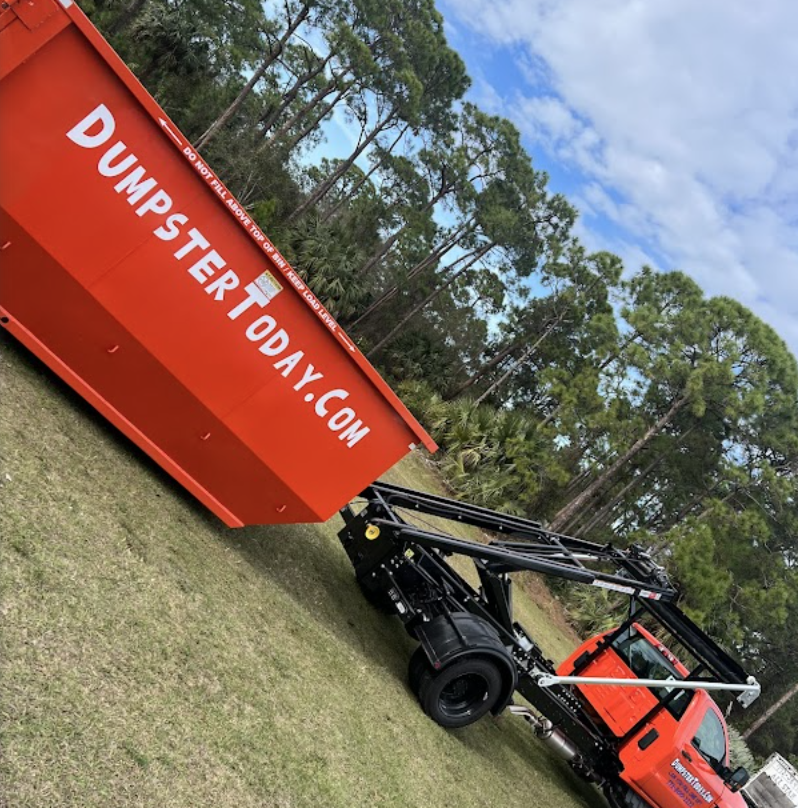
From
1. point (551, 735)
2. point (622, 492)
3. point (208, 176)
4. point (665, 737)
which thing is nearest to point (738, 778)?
point (665, 737)

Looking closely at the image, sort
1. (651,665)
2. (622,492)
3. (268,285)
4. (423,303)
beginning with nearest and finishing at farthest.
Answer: (268,285) → (651,665) → (622,492) → (423,303)

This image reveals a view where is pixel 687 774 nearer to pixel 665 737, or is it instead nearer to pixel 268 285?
pixel 665 737

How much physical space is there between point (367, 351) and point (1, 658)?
2316cm

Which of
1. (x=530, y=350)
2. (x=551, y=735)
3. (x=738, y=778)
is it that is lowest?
(x=551, y=735)

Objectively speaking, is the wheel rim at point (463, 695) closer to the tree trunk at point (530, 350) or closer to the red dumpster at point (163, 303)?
the red dumpster at point (163, 303)

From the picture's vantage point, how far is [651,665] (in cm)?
651

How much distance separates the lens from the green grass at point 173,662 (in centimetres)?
270

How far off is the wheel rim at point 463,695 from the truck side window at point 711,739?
6.79 ft

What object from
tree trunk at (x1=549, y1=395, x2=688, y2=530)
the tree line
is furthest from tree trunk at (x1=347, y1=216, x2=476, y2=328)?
tree trunk at (x1=549, y1=395, x2=688, y2=530)

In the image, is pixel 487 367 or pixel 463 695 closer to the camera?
pixel 463 695

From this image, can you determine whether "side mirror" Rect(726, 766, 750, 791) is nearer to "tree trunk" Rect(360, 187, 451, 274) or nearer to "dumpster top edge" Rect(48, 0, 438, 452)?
"dumpster top edge" Rect(48, 0, 438, 452)

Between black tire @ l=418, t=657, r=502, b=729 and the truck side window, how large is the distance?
2.02 meters

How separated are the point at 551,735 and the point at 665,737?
100 centimetres

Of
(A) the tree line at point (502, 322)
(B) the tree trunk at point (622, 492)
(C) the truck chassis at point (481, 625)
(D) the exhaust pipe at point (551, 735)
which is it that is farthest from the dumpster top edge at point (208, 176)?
(B) the tree trunk at point (622, 492)
